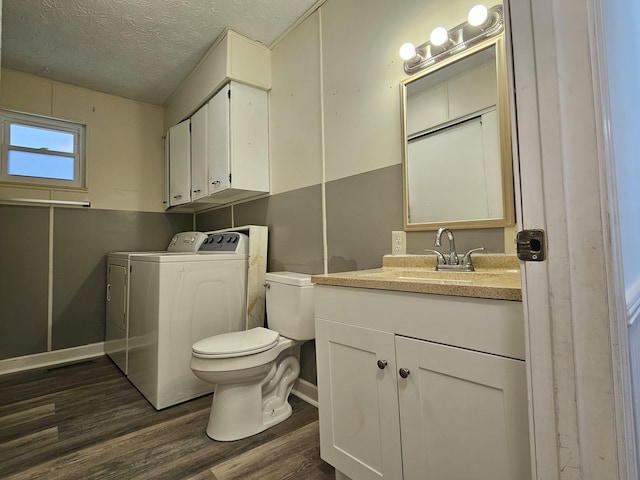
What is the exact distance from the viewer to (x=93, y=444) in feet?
5.28

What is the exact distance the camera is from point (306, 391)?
6.81 ft

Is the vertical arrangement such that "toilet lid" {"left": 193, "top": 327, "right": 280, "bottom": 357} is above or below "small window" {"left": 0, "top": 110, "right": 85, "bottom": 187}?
below

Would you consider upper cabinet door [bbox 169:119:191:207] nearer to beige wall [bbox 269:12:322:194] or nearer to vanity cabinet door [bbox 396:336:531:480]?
beige wall [bbox 269:12:322:194]

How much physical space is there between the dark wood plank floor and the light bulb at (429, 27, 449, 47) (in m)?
1.93

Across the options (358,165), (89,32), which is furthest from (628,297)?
(89,32)

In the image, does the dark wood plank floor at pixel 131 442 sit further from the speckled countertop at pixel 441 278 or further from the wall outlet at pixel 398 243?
the wall outlet at pixel 398 243

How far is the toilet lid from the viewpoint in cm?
160

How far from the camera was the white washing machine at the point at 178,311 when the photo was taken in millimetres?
1957

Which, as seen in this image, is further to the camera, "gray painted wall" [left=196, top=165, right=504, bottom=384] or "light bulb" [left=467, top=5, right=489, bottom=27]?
"gray painted wall" [left=196, top=165, right=504, bottom=384]

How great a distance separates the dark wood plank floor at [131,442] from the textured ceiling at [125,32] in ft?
8.19

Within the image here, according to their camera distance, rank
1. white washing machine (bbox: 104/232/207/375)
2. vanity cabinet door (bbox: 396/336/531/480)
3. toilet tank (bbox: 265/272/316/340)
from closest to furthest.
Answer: vanity cabinet door (bbox: 396/336/531/480) < toilet tank (bbox: 265/272/316/340) < white washing machine (bbox: 104/232/207/375)

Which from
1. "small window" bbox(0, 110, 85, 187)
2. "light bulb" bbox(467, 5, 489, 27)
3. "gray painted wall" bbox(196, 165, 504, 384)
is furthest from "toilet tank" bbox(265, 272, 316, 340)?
"small window" bbox(0, 110, 85, 187)

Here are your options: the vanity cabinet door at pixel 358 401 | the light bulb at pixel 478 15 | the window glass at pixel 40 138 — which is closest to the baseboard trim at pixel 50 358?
the window glass at pixel 40 138

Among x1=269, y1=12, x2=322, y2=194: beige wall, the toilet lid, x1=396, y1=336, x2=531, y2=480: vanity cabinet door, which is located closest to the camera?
x1=396, y1=336, x2=531, y2=480: vanity cabinet door
